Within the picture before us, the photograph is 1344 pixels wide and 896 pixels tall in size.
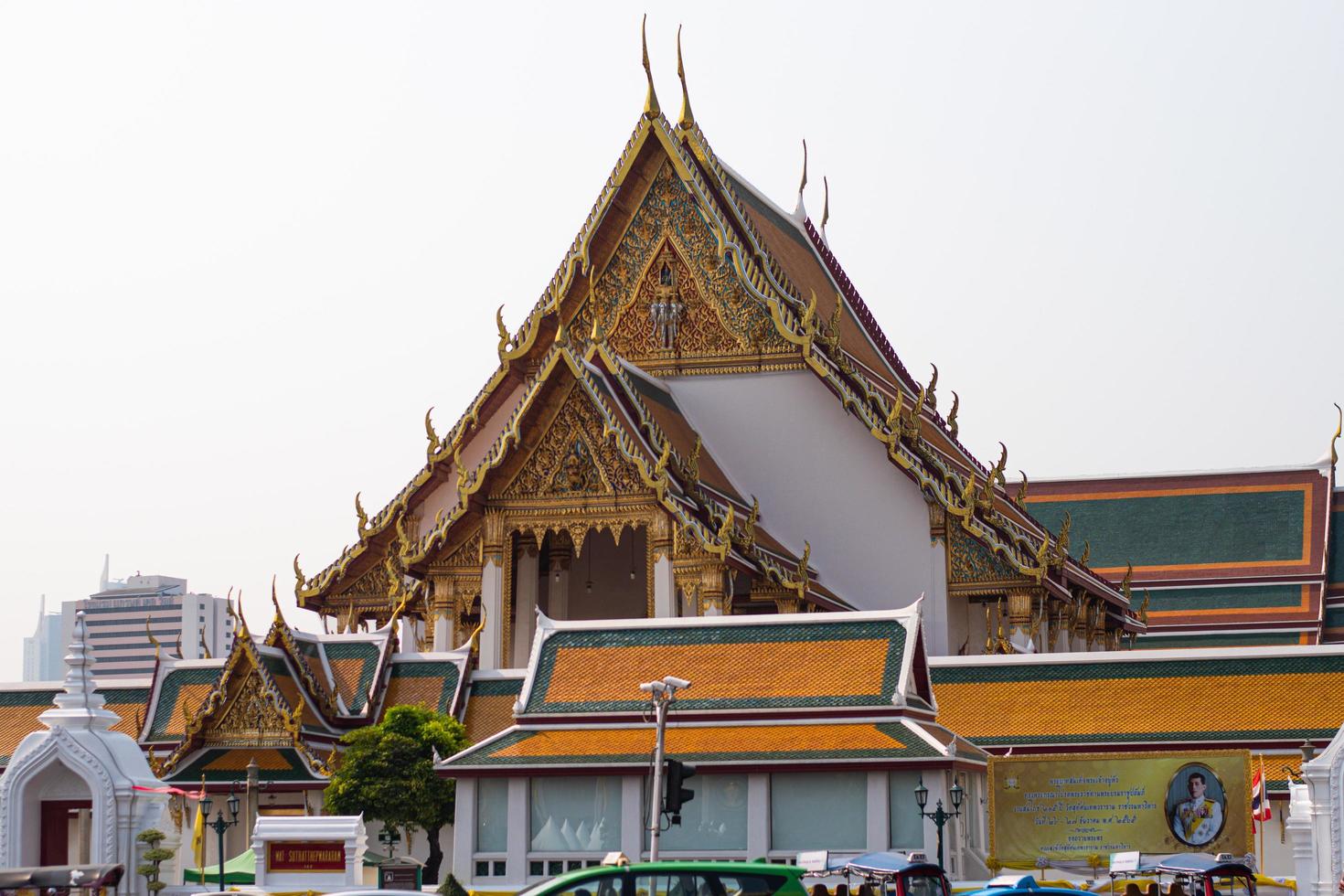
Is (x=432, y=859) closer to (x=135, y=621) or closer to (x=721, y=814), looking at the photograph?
(x=721, y=814)

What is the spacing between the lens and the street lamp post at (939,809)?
19359mm

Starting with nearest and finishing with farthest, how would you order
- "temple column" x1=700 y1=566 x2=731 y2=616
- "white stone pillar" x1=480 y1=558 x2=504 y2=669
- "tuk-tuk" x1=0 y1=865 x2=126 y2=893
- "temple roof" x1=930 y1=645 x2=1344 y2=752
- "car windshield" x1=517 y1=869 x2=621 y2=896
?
"car windshield" x1=517 y1=869 x2=621 y2=896, "tuk-tuk" x1=0 y1=865 x2=126 y2=893, "temple roof" x1=930 y1=645 x2=1344 y2=752, "temple column" x1=700 y1=566 x2=731 y2=616, "white stone pillar" x1=480 y1=558 x2=504 y2=669

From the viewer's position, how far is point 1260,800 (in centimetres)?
2180

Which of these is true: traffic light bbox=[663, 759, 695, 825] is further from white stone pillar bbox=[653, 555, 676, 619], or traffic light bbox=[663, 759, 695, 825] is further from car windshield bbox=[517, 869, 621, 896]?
white stone pillar bbox=[653, 555, 676, 619]

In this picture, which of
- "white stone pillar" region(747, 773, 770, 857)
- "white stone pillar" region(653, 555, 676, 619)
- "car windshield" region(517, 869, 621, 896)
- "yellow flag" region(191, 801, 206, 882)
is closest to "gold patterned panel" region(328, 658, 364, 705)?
"yellow flag" region(191, 801, 206, 882)

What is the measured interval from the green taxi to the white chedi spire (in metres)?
7.01

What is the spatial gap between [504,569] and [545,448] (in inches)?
59.0

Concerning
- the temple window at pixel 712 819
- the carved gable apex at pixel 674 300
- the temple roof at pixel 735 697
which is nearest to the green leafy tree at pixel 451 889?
the temple roof at pixel 735 697

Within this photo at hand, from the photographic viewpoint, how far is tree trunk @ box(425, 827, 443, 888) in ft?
73.9

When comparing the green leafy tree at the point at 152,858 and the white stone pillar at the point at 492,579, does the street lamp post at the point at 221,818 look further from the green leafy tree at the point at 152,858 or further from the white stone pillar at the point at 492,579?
the white stone pillar at the point at 492,579

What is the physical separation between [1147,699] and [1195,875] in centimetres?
538

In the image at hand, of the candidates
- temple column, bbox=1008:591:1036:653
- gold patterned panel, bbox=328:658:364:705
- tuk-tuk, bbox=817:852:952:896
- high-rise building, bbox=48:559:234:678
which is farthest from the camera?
high-rise building, bbox=48:559:234:678

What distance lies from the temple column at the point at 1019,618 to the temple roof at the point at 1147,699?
11.4 ft

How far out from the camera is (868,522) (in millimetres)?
28984
